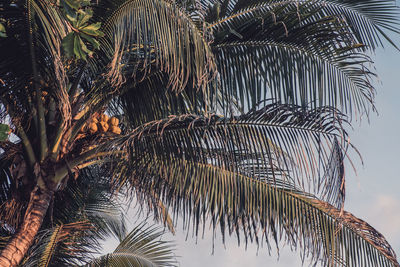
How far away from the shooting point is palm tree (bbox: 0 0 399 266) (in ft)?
15.0

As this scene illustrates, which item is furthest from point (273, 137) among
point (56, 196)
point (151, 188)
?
point (56, 196)

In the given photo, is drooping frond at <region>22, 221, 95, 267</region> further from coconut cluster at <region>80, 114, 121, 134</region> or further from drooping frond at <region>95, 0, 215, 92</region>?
drooping frond at <region>95, 0, 215, 92</region>

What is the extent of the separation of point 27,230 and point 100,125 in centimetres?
113

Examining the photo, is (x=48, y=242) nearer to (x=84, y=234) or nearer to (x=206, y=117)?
(x=84, y=234)

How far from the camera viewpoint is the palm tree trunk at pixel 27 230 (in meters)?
4.31

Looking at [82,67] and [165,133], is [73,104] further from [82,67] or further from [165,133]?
[165,133]

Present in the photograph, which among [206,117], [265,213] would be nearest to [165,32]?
[206,117]

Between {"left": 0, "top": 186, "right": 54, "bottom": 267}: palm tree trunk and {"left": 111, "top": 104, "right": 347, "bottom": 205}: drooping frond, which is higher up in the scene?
{"left": 111, "top": 104, "right": 347, "bottom": 205}: drooping frond

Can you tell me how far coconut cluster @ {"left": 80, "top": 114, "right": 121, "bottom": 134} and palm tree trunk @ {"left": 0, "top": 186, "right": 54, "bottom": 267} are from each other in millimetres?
672

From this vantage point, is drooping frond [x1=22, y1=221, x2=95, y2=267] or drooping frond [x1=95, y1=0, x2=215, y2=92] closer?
drooping frond [x1=95, y1=0, x2=215, y2=92]

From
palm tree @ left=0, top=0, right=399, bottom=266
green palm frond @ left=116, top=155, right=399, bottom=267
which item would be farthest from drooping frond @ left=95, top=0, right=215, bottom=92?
green palm frond @ left=116, top=155, right=399, bottom=267

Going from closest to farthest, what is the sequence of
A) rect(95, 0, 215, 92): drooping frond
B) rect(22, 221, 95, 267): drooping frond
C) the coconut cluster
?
1. rect(95, 0, 215, 92): drooping frond
2. rect(22, 221, 95, 267): drooping frond
3. the coconut cluster

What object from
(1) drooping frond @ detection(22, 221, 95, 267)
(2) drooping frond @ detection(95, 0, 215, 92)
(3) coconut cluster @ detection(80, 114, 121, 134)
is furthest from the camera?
(3) coconut cluster @ detection(80, 114, 121, 134)

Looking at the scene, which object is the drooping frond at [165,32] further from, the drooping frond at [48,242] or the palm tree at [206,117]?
the drooping frond at [48,242]
